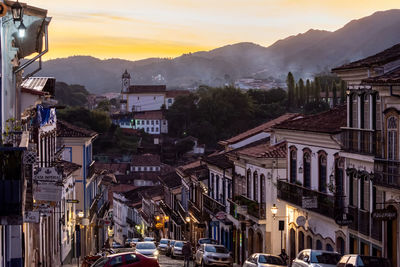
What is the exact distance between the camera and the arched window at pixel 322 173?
3225cm

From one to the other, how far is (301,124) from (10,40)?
15.5 metres

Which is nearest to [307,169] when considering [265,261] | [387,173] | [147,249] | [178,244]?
[265,261]

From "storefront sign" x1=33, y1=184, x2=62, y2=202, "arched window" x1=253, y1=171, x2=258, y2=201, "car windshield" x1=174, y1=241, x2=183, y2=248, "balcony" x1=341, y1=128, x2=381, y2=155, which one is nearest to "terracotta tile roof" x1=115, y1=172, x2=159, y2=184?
"car windshield" x1=174, y1=241, x2=183, y2=248

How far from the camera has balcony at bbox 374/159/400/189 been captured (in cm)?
2400

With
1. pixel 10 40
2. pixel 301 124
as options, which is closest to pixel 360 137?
pixel 301 124

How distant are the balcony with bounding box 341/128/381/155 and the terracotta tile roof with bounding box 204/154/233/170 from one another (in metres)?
19.2

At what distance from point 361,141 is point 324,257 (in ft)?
16.7

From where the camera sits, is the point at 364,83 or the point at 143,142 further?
the point at 143,142

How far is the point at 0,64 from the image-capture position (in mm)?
20625

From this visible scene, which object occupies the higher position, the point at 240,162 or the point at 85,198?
the point at 240,162

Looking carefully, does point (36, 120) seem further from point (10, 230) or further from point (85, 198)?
point (85, 198)

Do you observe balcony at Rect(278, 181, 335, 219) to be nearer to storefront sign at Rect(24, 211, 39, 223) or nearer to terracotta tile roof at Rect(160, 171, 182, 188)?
storefront sign at Rect(24, 211, 39, 223)

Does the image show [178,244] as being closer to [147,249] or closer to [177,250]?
[177,250]

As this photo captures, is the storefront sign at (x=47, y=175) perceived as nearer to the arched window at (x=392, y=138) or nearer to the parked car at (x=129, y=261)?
the parked car at (x=129, y=261)
